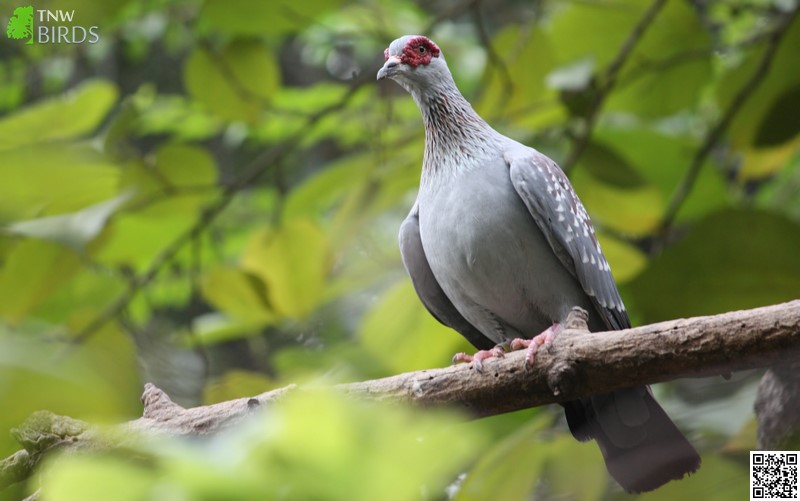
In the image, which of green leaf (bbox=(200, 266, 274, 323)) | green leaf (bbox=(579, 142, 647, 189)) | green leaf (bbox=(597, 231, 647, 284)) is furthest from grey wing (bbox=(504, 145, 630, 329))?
green leaf (bbox=(200, 266, 274, 323))

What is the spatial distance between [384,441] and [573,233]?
1.35m

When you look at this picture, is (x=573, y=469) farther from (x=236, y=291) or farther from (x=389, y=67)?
(x=236, y=291)

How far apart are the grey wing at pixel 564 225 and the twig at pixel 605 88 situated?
782 mm

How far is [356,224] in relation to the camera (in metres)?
2.50

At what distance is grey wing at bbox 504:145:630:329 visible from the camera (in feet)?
5.84

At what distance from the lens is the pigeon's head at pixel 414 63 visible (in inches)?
61.9

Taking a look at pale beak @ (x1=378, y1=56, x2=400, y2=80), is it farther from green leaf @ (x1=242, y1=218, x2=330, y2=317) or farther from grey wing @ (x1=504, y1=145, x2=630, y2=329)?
green leaf @ (x1=242, y1=218, x2=330, y2=317)

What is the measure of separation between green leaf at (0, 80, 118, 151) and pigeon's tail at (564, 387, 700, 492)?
5.27 ft

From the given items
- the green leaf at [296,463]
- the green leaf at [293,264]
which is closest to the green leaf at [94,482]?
the green leaf at [296,463]

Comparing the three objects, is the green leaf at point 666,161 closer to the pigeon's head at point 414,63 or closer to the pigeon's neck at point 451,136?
the pigeon's neck at point 451,136

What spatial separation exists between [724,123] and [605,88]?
406mm

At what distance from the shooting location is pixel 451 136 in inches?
72.4

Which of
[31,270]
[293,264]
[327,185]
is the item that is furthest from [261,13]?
[31,270]

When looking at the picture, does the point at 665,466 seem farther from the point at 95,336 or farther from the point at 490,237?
the point at 95,336
